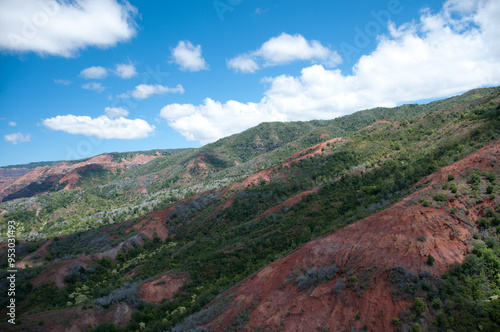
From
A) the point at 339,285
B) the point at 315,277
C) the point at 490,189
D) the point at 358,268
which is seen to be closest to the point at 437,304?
the point at 358,268

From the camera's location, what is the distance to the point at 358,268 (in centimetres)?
1523

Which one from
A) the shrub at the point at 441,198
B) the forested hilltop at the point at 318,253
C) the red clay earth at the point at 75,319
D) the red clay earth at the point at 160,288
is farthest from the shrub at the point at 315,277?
the red clay earth at the point at 75,319

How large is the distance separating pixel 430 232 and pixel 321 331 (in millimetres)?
8876

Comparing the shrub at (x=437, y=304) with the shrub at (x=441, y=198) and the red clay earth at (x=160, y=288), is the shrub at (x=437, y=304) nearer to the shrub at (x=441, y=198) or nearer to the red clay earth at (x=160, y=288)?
the shrub at (x=441, y=198)

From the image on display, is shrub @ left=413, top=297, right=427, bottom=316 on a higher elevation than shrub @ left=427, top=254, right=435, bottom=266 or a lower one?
lower

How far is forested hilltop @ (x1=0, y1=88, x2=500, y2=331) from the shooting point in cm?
1301

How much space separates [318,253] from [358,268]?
137 inches

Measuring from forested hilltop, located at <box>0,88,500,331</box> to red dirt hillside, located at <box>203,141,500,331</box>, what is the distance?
0.08m

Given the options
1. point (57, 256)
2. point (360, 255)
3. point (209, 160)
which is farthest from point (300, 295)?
point (209, 160)

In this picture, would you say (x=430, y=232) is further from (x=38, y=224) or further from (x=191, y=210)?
(x=38, y=224)

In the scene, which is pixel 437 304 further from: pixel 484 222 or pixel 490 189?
pixel 490 189

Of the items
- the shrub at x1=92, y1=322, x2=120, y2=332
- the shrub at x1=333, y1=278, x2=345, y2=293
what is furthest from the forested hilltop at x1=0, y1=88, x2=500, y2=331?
the shrub at x1=92, y1=322, x2=120, y2=332

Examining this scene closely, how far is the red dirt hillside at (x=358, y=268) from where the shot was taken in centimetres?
1320

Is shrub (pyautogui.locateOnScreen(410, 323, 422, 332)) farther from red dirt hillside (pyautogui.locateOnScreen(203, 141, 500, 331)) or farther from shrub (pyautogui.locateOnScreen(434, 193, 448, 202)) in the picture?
shrub (pyautogui.locateOnScreen(434, 193, 448, 202))
